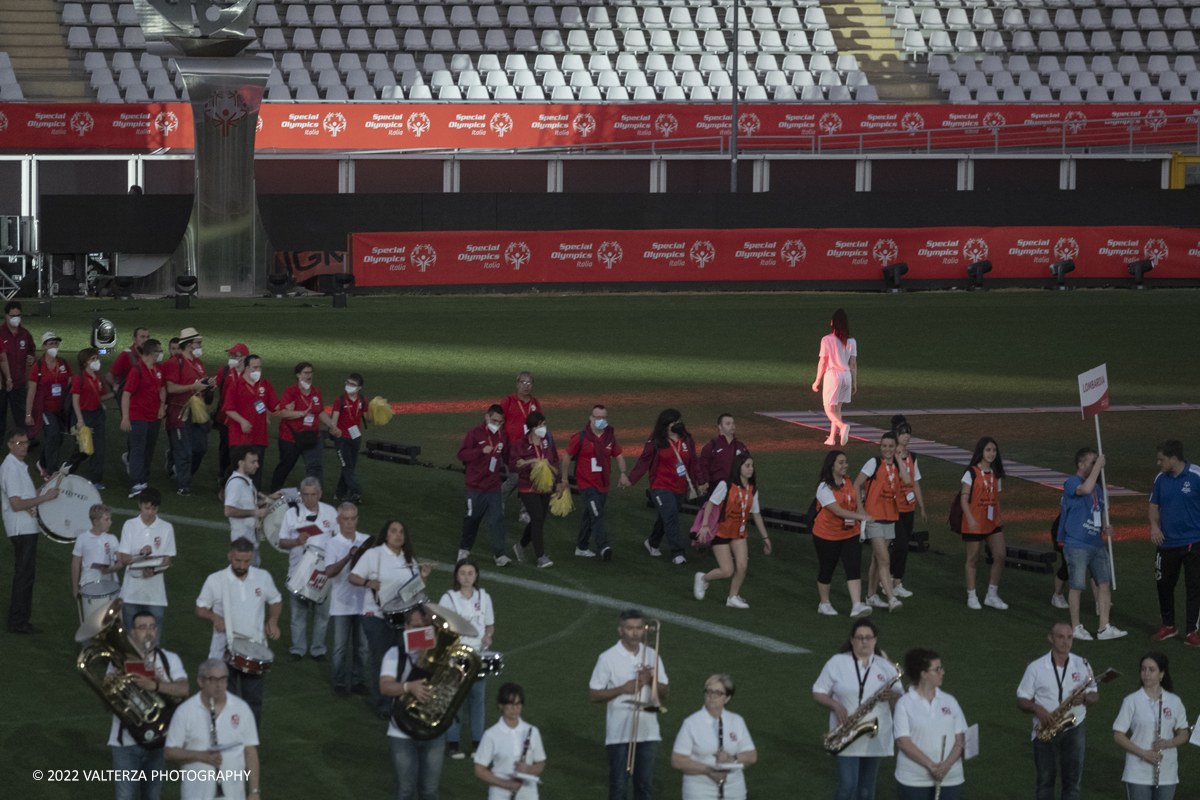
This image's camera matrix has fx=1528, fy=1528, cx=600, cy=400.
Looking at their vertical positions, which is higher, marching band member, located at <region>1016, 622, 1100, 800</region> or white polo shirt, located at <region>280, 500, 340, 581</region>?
white polo shirt, located at <region>280, 500, 340, 581</region>

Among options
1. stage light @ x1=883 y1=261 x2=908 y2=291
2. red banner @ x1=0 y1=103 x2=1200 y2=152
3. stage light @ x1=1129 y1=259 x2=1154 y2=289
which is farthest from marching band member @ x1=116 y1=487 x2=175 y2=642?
stage light @ x1=1129 y1=259 x2=1154 y2=289

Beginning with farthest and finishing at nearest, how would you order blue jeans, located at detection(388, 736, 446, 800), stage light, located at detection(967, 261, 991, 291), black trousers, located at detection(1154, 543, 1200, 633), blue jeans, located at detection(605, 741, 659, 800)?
stage light, located at detection(967, 261, 991, 291), black trousers, located at detection(1154, 543, 1200, 633), blue jeans, located at detection(605, 741, 659, 800), blue jeans, located at detection(388, 736, 446, 800)

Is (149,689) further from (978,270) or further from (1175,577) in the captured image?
(978,270)

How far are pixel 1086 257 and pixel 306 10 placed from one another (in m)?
25.1

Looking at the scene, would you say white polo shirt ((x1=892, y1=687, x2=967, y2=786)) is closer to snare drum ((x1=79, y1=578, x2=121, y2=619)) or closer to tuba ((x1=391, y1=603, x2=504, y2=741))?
tuba ((x1=391, y1=603, x2=504, y2=741))

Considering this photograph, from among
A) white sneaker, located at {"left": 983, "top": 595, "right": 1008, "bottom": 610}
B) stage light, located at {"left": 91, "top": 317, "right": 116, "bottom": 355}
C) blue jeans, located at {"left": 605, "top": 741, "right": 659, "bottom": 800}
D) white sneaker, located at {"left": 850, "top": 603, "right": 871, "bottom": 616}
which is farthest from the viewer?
stage light, located at {"left": 91, "top": 317, "right": 116, "bottom": 355}

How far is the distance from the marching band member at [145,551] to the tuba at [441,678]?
12.0 ft

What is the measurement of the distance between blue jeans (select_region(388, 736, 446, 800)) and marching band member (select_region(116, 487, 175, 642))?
357 centimetres

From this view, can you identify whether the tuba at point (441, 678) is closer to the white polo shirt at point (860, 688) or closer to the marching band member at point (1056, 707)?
the white polo shirt at point (860, 688)

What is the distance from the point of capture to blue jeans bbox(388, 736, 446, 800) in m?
10.5

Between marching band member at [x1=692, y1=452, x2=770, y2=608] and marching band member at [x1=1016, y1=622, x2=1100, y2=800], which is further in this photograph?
marching band member at [x1=692, y1=452, x2=770, y2=608]

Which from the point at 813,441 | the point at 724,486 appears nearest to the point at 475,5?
the point at 813,441

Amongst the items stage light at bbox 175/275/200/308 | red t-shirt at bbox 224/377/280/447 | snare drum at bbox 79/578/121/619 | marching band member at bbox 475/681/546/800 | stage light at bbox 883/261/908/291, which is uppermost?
stage light at bbox 883/261/908/291

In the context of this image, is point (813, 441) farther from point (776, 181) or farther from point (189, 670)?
point (776, 181)
